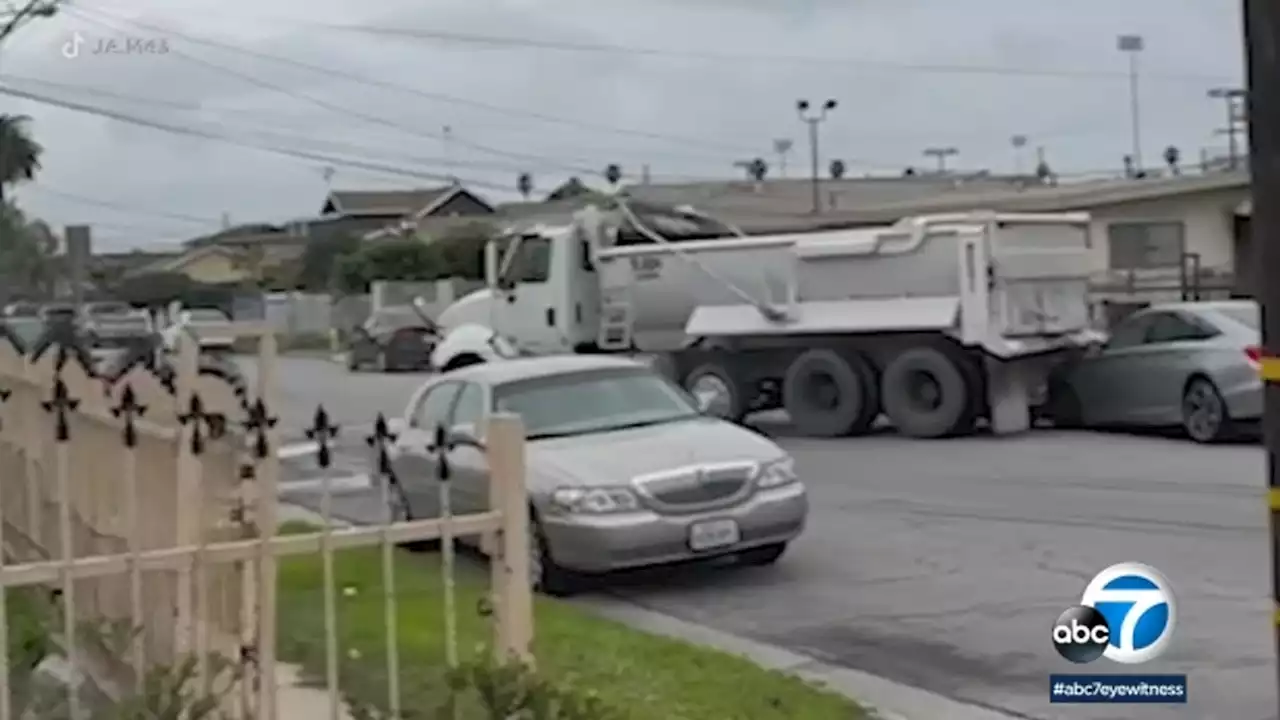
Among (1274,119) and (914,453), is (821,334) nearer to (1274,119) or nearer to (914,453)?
(914,453)

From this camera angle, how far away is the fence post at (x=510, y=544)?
16.6 feet

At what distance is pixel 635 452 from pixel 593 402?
1.06 metres

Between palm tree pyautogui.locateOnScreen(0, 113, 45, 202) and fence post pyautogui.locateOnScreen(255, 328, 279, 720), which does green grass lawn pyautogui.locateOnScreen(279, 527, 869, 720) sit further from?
palm tree pyautogui.locateOnScreen(0, 113, 45, 202)

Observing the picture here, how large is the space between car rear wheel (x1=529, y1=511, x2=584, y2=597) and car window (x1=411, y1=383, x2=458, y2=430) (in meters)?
1.85

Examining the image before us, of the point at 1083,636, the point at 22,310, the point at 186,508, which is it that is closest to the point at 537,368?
the point at 1083,636

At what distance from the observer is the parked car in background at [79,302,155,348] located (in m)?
19.9

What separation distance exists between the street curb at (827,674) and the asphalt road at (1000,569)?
4.7 inches

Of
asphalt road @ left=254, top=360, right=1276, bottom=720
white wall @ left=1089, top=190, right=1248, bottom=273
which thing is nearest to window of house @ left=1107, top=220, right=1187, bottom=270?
white wall @ left=1089, top=190, right=1248, bottom=273

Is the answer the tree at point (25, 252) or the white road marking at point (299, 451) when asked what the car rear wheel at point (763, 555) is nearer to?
the white road marking at point (299, 451)

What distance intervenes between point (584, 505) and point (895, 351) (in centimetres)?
1022

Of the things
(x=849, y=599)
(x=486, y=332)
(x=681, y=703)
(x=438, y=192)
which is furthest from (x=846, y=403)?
(x=438, y=192)

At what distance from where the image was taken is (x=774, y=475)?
36.6ft

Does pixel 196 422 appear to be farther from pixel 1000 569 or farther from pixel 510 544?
pixel 1000 569

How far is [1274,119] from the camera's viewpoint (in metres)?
3.16
